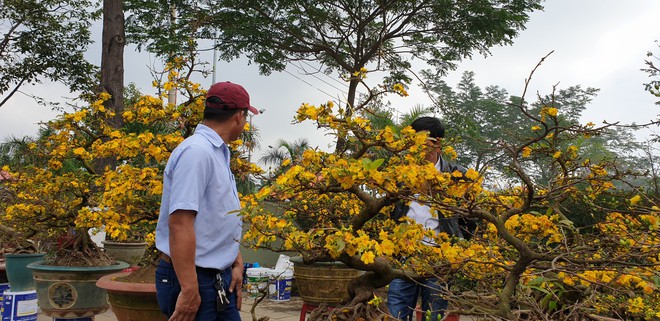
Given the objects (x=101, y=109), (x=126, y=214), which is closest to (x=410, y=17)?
(x=101, y=109)

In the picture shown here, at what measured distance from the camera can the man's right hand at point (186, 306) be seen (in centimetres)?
175

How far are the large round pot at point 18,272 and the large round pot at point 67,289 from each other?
4.25ft

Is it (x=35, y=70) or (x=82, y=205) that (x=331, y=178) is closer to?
(x=82, y=205)

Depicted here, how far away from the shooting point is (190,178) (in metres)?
1.78

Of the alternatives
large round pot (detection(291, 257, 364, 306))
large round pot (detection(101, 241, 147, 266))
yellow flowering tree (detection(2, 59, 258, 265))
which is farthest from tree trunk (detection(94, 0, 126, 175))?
large round pot (detection(291, 257, 364, 306))

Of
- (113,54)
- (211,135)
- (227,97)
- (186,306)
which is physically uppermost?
(113,54)

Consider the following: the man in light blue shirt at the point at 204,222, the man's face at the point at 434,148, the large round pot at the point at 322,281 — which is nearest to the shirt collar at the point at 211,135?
the man in light blue shirt at the point at 204,222

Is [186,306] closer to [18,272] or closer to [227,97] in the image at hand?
[227,97]

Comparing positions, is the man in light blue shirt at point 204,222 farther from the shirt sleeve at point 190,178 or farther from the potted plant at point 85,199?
the potted plant at point 85,199

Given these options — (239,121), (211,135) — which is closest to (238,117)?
(239,121)

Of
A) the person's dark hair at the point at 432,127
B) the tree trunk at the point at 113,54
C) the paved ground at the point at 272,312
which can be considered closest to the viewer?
the person's dark hair at the point at 432,127

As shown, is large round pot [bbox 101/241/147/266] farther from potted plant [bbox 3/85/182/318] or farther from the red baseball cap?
the red baseball cap

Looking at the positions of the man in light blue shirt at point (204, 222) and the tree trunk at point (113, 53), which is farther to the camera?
the tree trunk at point (113, 53)

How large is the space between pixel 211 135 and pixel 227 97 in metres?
0.15
